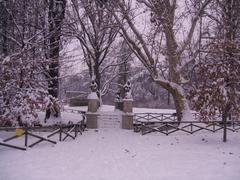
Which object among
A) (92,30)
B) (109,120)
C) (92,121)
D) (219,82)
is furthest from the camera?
(92,30)

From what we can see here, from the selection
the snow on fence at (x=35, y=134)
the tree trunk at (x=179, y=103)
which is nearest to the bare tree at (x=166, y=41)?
the tree trunk at (x=179, y=103)

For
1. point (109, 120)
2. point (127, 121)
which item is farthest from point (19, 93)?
point (127, 121)

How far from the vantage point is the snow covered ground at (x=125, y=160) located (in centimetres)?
764

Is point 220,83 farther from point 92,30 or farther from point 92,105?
point 92,30

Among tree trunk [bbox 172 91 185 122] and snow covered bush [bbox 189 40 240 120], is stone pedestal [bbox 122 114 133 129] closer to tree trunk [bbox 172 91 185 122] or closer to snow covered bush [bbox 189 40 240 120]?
tree trunk [bbox 172 91 185 122]

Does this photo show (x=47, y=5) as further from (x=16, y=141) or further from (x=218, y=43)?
(x=218, y=43)

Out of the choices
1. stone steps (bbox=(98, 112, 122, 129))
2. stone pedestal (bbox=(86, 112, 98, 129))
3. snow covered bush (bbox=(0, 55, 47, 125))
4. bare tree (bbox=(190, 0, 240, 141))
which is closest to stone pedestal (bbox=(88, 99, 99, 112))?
stone pedestal (bbox=(86, 112, 98, 129))

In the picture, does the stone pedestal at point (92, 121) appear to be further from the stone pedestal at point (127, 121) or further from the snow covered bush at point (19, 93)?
the snow covered bush at point (19, 93)

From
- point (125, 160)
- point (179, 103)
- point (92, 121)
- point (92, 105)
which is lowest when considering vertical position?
point (125, 160)

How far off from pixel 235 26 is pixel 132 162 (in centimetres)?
1355

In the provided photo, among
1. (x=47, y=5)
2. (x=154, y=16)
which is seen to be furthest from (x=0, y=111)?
(x=154, y=16)

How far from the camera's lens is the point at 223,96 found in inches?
473

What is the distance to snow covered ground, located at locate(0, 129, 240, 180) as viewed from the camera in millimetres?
7641

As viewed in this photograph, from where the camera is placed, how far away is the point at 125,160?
9352 millimetres
